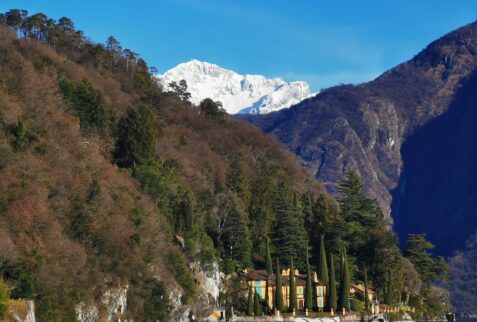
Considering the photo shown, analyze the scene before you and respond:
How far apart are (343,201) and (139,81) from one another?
38.1 m

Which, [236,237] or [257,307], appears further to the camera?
[236,237]

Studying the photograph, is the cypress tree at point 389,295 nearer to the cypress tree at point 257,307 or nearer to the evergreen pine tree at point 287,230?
the evergreen pine tree at point 287,230

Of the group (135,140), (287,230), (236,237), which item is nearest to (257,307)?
(236,237)

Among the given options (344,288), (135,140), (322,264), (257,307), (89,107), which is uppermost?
(89,107)

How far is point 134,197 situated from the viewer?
82.9 meters

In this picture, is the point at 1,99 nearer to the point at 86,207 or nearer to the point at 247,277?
the point at 86,207

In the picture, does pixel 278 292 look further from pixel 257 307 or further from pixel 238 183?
pixel 238 183

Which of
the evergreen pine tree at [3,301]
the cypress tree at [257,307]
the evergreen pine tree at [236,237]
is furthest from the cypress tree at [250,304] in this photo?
the evergreen pine tree at [3,301]

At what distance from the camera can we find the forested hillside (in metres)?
61.0

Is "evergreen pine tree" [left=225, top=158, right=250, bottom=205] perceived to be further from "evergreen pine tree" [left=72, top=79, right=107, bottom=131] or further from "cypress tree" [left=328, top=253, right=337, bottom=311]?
"evergreen pine tree" [left=72, top=79, right=107, bottom=131]

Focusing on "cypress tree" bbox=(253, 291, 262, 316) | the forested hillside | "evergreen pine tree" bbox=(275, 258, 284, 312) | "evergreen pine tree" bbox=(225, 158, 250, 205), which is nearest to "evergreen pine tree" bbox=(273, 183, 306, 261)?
the forested hillside

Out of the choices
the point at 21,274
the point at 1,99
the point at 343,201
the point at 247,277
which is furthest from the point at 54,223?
the point at 343,201

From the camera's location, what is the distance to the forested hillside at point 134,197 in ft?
200

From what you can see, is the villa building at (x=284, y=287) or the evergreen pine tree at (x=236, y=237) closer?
the villa building at (x=284, y=287)
